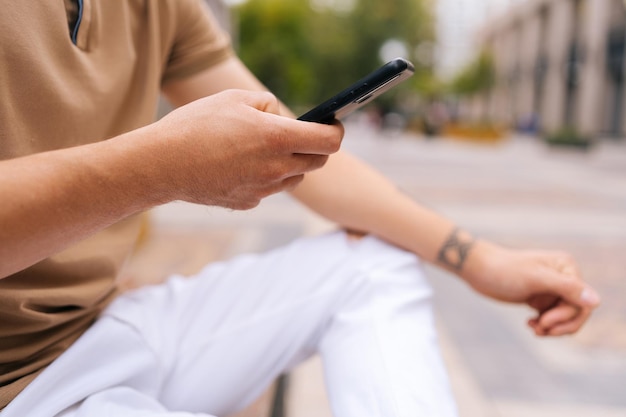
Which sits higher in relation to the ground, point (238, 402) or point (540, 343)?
point (238, 402)

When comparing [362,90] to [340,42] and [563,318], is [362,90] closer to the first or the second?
[563,318]

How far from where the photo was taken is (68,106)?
986 mm

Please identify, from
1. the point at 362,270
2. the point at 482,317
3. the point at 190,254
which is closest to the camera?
the point at 362,270

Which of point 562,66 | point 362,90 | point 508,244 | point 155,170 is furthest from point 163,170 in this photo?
point 562,66

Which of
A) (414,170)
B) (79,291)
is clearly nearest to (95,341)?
Result: (79,291)

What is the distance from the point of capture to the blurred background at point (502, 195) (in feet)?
8.35

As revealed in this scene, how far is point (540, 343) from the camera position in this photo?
2.97 m

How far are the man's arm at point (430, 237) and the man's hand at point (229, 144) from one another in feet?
1.61

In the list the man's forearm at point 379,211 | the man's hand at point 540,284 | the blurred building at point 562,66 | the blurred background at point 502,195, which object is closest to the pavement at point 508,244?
the blurred background at point 502,195

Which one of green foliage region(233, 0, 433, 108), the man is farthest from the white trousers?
green foliage region(233, 0, 433, 108)

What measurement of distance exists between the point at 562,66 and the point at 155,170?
35.1 meters

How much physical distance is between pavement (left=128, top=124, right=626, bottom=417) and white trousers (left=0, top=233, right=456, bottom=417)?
1.64 feet

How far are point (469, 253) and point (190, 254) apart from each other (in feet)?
11.3

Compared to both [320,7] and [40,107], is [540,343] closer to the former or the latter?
[40,107]
